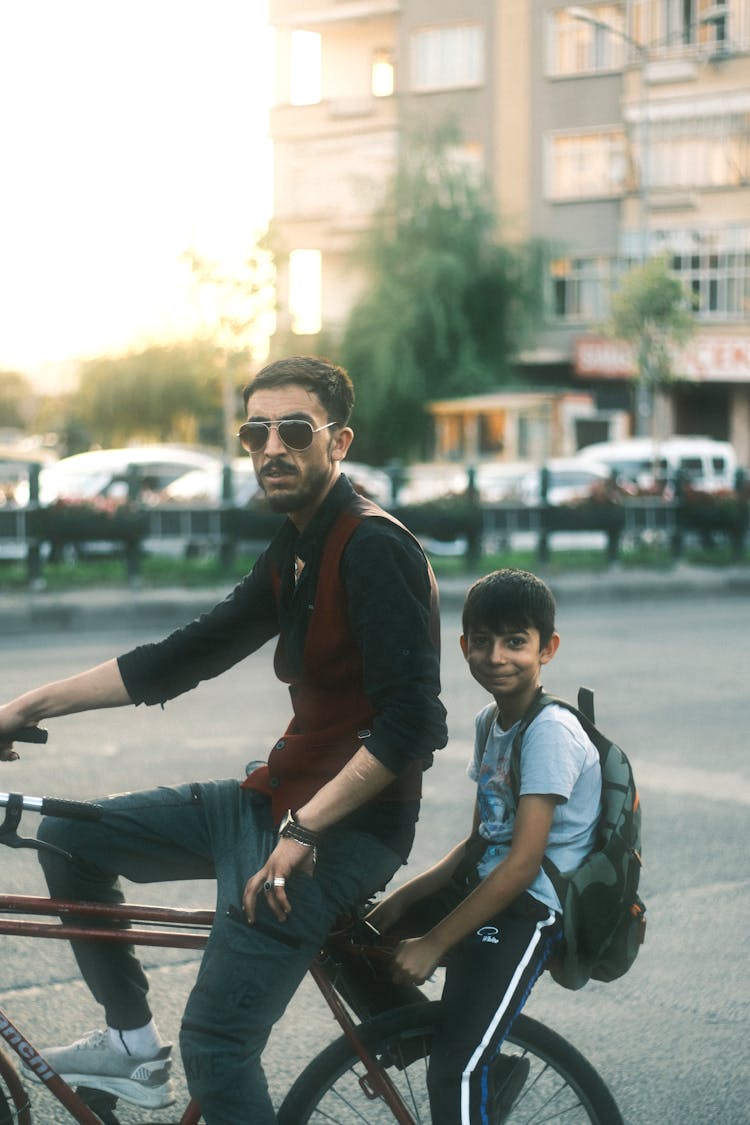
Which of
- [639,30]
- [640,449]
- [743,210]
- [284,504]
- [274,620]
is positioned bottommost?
[640,449]

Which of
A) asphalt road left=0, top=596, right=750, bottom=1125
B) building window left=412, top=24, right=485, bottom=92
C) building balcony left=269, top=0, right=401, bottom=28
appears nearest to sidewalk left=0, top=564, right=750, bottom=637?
asphalt road left=0, top=596, right=750, bottom=1125

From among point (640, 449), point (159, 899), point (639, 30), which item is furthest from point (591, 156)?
point (159, 899)

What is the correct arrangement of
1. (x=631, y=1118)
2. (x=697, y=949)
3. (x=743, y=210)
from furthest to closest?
(x=743, y=210) < (x=697, y=949) < (x=631, y=1118)

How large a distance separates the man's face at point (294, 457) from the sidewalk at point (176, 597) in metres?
12.5

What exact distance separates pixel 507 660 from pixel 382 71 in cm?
4816

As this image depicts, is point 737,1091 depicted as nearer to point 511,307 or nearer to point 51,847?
point 51,847

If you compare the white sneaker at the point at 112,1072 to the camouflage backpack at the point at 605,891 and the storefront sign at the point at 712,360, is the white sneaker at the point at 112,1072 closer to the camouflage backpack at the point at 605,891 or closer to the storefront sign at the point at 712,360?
the camouflage backpack at the point at 605,891

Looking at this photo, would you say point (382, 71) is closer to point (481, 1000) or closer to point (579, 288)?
point (579, 288)

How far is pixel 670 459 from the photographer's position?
3058 centimetres

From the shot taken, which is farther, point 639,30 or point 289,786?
point 639,30

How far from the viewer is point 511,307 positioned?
140 ft

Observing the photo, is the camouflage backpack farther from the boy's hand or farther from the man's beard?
the man's beard

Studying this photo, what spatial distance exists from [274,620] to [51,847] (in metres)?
0.62

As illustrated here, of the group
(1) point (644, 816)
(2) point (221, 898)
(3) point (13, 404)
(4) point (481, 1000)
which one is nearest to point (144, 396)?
(1) point (644, 816)
